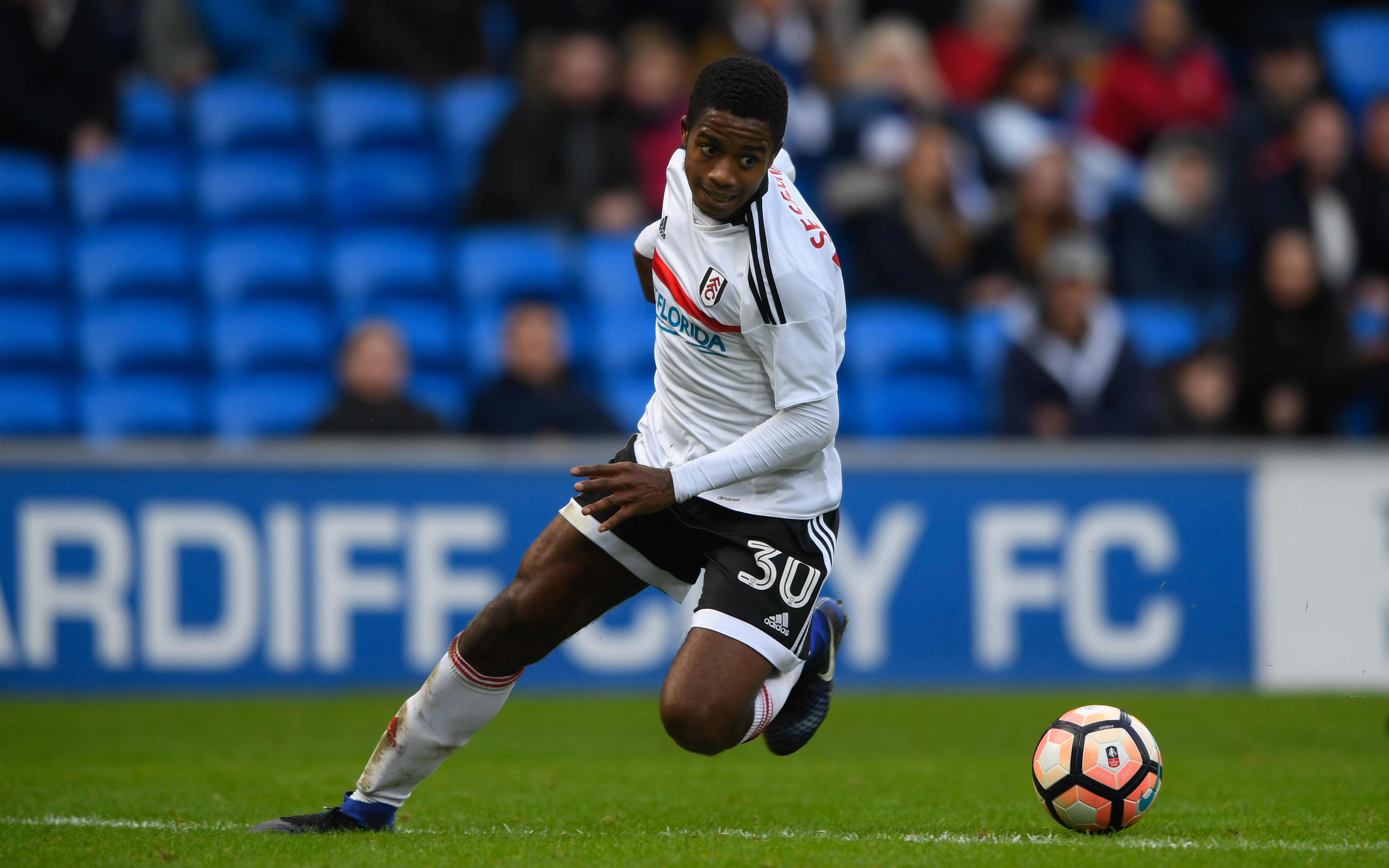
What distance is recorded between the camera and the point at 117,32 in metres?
12.5

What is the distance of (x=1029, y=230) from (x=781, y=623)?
24.6ft

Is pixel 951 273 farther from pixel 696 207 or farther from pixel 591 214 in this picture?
pixel 696 207

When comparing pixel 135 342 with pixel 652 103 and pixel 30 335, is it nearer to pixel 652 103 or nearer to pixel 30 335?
pixel 30 335

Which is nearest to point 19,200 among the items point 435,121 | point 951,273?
point 435,121

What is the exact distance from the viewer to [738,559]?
15.4 ft

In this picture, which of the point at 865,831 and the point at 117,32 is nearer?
the point at 865,831

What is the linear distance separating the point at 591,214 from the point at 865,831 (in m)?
7.55

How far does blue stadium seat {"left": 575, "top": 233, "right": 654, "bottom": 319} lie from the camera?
37.7 feet

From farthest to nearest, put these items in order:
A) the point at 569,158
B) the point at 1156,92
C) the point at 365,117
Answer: the point at 1156,92 → the point at 365,117 → the point at 569,158

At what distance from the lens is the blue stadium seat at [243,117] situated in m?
11.7

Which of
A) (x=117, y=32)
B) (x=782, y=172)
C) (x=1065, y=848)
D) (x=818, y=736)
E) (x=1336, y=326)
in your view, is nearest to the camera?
(x=1065, y=848)

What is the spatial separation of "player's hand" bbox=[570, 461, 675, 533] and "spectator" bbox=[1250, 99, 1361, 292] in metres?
9.14

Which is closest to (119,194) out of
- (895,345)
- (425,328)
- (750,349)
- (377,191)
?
(377,191)

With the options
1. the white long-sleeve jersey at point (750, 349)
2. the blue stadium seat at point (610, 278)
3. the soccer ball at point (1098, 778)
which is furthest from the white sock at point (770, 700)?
the blue stadium seat at point (610, 278)
